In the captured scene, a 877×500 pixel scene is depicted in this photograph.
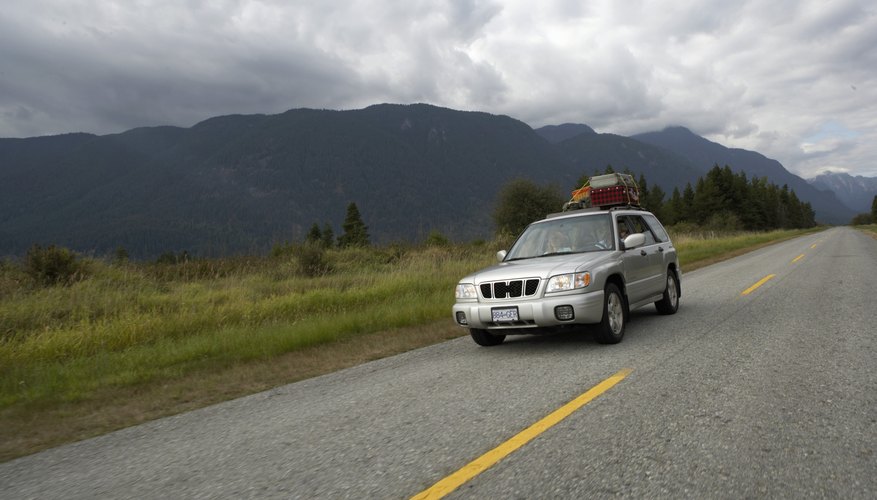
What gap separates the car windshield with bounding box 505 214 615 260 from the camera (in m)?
7.41

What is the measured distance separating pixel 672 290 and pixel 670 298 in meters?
0.25

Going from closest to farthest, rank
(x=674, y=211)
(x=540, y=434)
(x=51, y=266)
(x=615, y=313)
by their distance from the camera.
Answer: (x=540, y=434)
(x=615, y=313)
(x=51, y=266)
(x=674, y=211)

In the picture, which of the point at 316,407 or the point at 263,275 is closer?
the point at 316,407

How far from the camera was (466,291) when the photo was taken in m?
6.74

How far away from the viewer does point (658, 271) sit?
856cm

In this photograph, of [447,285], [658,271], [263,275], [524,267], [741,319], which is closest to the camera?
[524,267]

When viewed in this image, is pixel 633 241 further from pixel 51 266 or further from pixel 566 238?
pixel 51 266

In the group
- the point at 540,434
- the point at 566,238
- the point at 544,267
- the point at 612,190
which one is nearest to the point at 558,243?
the point at 566,238

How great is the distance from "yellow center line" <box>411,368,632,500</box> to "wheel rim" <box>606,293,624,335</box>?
6.22 feet

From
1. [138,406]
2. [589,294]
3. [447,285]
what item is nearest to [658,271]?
[589,294]

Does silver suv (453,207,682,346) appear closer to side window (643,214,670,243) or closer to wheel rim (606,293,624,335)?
wheel rim (606,293,624,335)

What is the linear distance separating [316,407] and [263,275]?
38.9ft

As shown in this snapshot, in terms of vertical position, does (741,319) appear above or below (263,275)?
below

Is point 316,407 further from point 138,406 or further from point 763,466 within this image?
point 763,466
